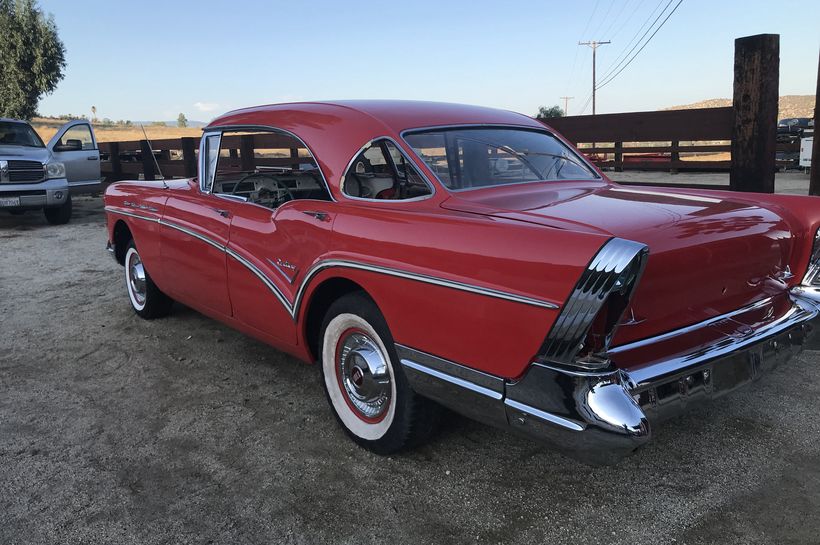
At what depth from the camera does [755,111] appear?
4652 mm

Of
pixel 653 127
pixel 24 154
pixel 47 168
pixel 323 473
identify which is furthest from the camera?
pixel 47 168

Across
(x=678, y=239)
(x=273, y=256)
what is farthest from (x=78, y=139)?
(x=678, y=239)

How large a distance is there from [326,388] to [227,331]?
1.88 m

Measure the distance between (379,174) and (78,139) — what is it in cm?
1100

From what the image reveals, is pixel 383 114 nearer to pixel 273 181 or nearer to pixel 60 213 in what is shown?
pixel 273 181

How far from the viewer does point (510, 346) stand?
2.05 m

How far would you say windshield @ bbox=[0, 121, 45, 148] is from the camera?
10875 mm

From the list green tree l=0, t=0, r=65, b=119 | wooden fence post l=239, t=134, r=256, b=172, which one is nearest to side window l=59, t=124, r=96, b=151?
wooden fence post l=239, t=134, r=256, b=172

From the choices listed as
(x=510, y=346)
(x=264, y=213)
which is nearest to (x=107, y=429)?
(x=264, y=213)

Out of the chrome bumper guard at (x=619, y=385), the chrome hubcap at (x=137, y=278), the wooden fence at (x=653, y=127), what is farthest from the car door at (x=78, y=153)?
the chrome bumper guard at (x=619, y=385)

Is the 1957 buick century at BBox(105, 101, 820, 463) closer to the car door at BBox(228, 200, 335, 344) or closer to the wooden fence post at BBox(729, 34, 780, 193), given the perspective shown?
the car door at BBox(228, 200, 335, 344)

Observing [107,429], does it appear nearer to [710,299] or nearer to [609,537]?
[609,537]

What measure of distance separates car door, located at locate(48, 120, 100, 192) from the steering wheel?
881 centimetres

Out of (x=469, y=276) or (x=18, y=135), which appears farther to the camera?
(x=18, y=135)
